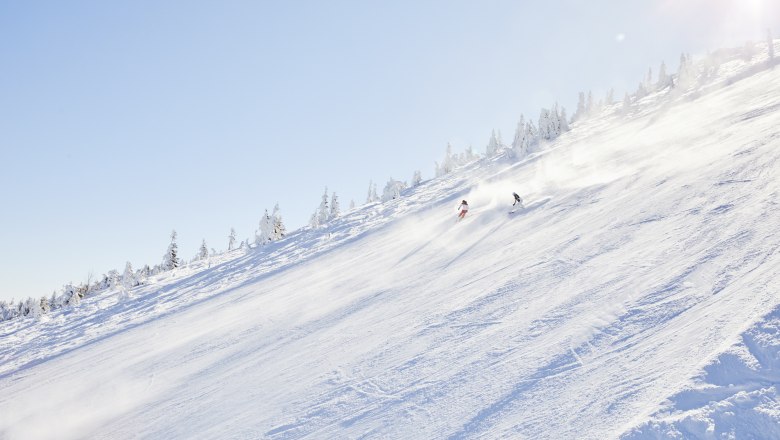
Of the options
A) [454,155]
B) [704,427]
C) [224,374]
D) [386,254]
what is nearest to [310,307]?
[224,374]

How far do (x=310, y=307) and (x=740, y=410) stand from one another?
10974 mm

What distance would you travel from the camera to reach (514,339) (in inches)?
279

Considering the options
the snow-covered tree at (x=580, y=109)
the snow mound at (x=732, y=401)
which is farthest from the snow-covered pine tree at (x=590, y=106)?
the snow mound at (x=732, y=401)

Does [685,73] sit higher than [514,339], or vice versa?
[685,73]

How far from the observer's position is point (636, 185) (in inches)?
560

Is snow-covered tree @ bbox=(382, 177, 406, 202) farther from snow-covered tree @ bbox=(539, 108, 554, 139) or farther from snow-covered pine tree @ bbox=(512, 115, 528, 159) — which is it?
snow-covered tree @ bbox=(539, 108, 554, 139)

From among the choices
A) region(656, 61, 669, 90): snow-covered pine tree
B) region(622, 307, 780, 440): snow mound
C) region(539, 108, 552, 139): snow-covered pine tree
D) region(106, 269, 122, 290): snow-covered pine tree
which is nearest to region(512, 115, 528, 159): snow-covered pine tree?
region(539, 108, 552, 139): snow-covered pine tree

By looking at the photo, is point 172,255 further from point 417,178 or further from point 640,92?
point 640,92

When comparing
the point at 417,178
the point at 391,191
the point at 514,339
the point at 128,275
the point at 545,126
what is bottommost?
the point at 514,339

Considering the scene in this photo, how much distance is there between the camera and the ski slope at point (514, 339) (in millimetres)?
4945

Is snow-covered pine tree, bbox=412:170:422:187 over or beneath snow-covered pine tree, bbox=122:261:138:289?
over

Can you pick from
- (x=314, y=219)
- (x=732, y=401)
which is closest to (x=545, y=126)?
(x=314, y=219)

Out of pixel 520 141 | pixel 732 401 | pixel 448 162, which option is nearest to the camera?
pixel 732 401

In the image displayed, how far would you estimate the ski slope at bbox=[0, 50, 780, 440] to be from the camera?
4.95 meters
